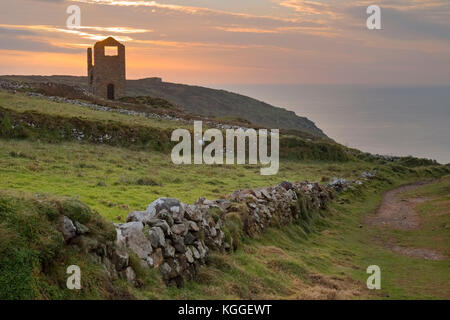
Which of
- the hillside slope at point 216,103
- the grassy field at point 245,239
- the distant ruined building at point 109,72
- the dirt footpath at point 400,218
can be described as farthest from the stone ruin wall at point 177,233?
the hillside slope at point 216,103

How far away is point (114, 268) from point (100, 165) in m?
15.7

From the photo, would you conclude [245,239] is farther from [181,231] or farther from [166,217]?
[166,217]

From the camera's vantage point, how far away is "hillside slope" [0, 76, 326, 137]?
133 m

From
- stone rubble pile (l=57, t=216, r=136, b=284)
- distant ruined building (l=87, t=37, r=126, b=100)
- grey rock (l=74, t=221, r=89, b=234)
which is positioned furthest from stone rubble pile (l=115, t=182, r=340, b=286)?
distant ruined building (l=87, t=37, r=126, b=100)

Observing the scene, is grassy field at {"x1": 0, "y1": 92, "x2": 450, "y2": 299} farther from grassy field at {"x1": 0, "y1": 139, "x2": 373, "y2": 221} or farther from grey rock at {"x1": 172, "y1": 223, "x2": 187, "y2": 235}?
grey rock at {"x1": 172, "y1": 223, "x2": 187, "y2": 235}

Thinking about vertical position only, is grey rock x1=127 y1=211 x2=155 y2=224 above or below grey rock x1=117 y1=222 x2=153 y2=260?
above

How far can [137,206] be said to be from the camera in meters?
15.0

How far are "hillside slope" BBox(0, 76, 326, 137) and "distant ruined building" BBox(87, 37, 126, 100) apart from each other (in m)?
55.8

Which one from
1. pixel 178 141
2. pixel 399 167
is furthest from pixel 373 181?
pixel 178 141

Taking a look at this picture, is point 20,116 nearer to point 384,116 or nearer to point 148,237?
point 148,237

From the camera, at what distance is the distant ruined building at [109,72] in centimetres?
7075

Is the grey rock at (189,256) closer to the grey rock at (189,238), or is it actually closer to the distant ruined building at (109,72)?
the grey rock at (189,238)

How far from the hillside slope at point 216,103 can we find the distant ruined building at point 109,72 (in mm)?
55846

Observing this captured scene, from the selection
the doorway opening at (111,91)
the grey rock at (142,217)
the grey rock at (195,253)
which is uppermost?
the doorway opening at (111,91)
